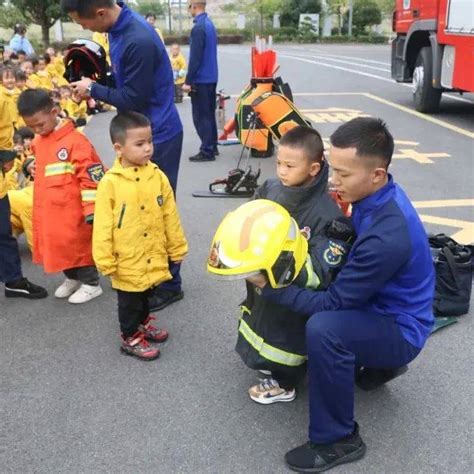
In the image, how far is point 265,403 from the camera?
289 centimetres

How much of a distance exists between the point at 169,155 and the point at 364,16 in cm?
4603

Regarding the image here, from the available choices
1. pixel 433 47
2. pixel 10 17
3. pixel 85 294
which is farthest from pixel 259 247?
pixel 10 17

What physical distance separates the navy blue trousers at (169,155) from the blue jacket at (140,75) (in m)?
0.04

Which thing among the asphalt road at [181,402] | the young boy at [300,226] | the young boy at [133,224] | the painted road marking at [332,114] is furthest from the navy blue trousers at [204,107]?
the young boy at [300,226]

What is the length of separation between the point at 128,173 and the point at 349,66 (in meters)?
18.2

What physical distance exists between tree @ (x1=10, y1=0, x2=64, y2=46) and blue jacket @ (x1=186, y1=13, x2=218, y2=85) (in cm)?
2572

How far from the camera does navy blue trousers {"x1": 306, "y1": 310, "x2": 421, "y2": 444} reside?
234cm

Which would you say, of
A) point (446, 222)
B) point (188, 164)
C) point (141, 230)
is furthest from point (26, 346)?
point (188, 164)

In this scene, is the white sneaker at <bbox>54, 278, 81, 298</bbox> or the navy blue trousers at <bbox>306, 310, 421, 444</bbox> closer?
the navy blue trousers at <bbox>306, 310, 421, 444</bbox>

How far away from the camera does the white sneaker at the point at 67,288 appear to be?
4.09m

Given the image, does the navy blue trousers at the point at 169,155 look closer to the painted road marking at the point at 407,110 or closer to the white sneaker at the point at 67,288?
the white sneaker at the point at 67,288

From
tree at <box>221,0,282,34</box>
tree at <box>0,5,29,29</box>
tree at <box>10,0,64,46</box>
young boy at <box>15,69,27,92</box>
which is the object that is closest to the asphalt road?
young boy at <box>15,69,27,92</box>

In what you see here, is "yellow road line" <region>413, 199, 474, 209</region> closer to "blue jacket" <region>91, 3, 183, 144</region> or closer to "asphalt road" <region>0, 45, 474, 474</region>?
"asphalt road" <region>0, 45, 474, 474</region>

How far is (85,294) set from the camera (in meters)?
4.02
